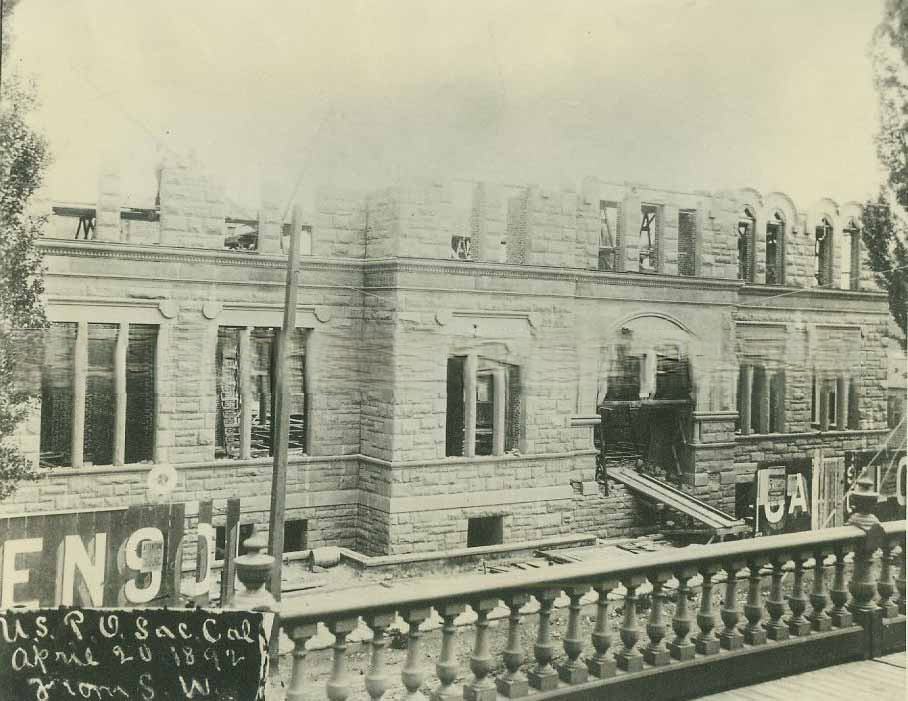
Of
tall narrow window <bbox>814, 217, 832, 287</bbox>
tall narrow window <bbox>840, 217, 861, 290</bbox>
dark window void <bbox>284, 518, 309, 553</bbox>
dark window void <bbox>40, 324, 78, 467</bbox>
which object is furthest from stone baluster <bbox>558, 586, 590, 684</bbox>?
A: tall narrow window <bbox>840, 217, 861, 290</bbox>

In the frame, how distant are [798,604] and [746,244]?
1578 millimetres

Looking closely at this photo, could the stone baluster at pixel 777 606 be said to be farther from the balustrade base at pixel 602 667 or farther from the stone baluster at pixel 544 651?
the stone baluster at pixel 544 651

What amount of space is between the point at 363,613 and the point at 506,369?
1.06 meters

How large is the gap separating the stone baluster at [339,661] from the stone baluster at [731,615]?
163cm

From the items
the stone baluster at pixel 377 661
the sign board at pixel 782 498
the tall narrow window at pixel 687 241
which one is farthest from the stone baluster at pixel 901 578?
the stone baluster at pixel 377 661

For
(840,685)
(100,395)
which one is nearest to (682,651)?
(840,685)

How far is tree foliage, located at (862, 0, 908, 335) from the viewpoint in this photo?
3.98m

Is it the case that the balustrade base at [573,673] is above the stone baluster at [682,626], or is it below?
below

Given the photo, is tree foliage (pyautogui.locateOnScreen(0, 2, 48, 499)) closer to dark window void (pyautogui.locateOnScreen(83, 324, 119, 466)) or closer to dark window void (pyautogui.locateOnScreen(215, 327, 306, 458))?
dark window void (pyautogui.locateOnScreen(83, 324, 119, 466))

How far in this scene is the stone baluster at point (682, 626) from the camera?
11.1 ft

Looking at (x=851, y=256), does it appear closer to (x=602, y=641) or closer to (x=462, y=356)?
(x=462, y=356)

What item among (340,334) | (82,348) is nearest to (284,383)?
(340,334)

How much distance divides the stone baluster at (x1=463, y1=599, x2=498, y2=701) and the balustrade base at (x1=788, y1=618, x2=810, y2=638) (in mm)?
1511

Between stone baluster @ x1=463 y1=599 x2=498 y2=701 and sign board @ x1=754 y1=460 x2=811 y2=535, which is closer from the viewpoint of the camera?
stone baluster @ x1=463 y1=599 x2=498 y2=701
